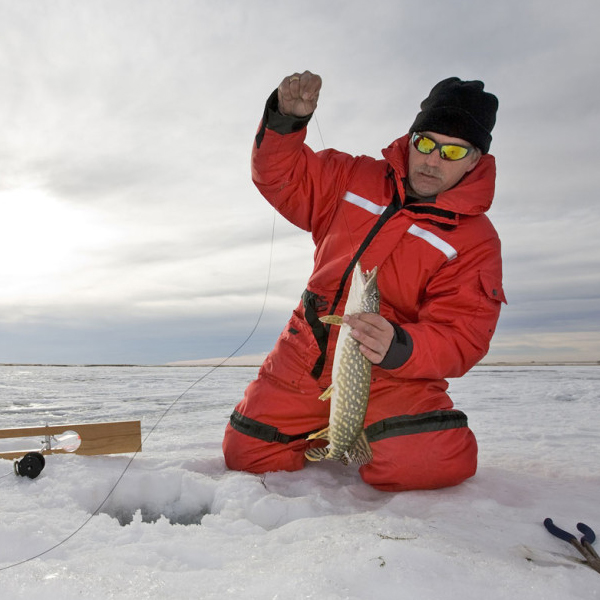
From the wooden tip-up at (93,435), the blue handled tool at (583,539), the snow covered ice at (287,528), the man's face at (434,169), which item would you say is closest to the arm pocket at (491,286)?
the man's face at (434,169)

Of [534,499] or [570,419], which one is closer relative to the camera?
[534,499]

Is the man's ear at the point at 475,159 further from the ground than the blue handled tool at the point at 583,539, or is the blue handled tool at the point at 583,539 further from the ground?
the man's ear at the point at 475,159

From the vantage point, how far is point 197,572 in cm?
164

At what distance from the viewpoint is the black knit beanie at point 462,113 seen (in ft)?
10.4

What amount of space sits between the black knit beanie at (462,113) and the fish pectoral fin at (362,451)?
1981 mm

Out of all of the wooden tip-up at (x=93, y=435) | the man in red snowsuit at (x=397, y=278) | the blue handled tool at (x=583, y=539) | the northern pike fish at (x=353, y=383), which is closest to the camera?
the blue handled tool at (x=583, y=539)

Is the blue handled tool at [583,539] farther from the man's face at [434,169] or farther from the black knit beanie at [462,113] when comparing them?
the black knit beanie at [462,113]

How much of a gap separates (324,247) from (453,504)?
1.76 m

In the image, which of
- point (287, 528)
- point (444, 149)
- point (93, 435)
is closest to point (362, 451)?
point (287, 528)

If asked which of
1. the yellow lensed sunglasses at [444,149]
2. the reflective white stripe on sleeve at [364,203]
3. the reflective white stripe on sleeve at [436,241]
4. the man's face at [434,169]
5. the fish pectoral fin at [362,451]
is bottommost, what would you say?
the fish pectoral fin at [362,451]

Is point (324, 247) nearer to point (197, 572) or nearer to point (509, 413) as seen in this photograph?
point (197, 572)

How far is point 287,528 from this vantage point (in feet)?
6.91

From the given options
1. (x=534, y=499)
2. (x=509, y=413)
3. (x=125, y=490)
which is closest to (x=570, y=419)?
(x=509, y=413)

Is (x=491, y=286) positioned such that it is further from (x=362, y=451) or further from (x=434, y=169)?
(x=362, y=451)
